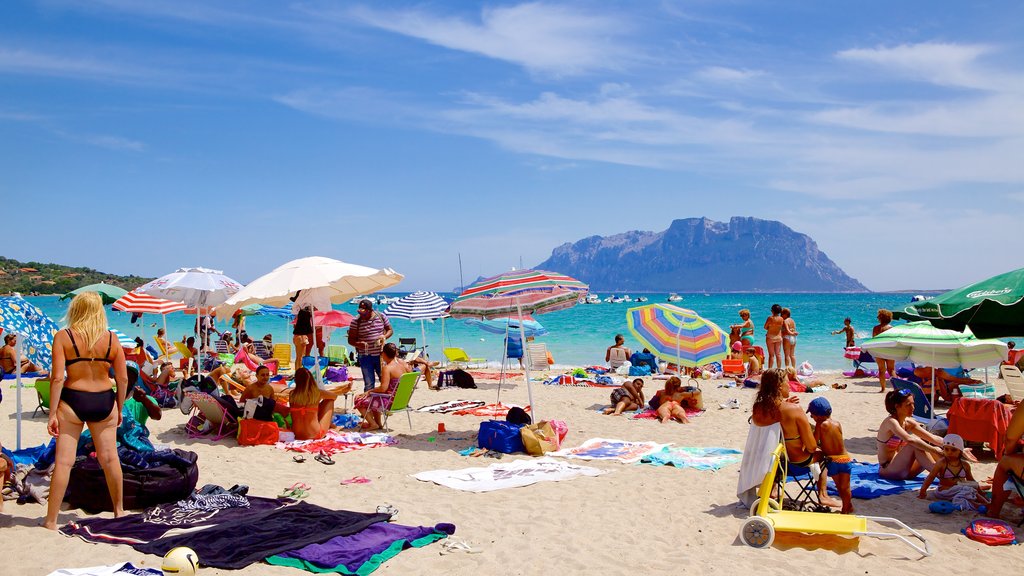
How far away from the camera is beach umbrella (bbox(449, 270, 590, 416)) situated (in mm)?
7887

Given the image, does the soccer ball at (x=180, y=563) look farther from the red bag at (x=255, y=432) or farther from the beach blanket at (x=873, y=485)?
the beach blanket at (x=873, y=485)

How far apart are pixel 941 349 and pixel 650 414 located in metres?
3.46

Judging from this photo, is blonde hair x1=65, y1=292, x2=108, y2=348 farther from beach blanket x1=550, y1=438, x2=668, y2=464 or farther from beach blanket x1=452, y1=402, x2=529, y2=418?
beach blanket x1=452, y1=402, x2=529, y2=418

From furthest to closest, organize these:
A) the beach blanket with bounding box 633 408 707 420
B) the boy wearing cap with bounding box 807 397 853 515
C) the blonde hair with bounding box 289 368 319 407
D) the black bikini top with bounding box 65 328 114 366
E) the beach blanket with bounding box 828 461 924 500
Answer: the beach blanket with bounding box 633 408 707 420 → the blonde hair with bounding box 289 368 319 407 → the beach blanket with bounding box 828 461 924 500 → the boy wearing cap with bounding box 807 397 853 515 → the black bikini top with bounding box 65 328 114 366

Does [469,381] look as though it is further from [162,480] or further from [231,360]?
[162,480]

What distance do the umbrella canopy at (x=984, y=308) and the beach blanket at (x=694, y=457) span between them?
230 cm

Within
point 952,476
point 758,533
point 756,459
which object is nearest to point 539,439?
point 756,459

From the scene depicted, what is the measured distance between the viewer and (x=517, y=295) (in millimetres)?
7949

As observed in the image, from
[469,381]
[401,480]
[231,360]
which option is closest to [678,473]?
[401,480]

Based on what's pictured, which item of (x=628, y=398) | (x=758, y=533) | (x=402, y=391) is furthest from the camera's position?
(x=628, y=398)

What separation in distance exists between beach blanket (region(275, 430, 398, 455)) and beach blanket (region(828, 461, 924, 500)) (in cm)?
442

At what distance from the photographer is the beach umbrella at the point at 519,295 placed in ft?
25.9

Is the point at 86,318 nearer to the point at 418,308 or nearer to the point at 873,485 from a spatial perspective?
the point at 873,485

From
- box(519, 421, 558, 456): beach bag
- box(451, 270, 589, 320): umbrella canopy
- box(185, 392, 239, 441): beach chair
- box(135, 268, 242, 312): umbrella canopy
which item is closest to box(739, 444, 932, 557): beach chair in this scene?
box(519, 421, 558, 456): beach bag
